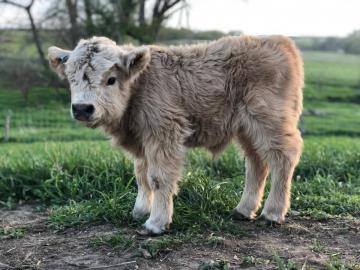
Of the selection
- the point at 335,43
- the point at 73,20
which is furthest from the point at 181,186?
the point at 335,43

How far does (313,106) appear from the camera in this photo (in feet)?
94.3

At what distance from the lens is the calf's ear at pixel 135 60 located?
5.73 meters

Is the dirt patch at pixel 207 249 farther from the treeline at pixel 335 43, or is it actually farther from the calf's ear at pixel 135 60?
the treeline at pixel 335 43

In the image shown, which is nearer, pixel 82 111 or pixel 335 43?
pixel 82 111

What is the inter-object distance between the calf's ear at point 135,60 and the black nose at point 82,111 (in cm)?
59

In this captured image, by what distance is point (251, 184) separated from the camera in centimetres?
671

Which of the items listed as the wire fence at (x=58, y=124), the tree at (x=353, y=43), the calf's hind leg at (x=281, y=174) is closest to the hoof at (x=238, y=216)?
the calf's hind leg at (x=281, y=174)

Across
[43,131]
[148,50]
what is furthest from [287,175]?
[43,131]

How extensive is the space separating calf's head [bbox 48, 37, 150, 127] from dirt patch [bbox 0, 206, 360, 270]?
1279mm

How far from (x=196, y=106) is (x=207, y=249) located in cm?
156

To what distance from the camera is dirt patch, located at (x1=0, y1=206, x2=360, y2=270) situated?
5.19 metres

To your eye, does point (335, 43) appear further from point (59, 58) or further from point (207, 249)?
point (207, 249)

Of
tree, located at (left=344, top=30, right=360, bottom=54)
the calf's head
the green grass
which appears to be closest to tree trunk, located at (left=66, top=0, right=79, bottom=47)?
the green grass

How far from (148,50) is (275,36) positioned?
1.66 metres
